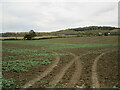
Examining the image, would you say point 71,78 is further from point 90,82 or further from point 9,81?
point 9,81

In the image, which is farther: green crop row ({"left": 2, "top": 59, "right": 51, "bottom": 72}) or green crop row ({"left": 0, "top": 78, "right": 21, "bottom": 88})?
green crop row ({"left": 2, "top": 59, "right": 51, "bottom": 72})

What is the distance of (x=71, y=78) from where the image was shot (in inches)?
372

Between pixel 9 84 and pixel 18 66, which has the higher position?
pixel 18 66

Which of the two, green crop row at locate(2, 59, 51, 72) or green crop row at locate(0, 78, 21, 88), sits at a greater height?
green crop row at locate(2, 59, 51, 72)

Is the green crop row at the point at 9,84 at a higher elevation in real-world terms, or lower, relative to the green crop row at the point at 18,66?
lower

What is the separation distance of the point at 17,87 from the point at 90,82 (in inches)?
189

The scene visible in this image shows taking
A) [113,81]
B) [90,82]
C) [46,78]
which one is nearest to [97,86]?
[90,82]

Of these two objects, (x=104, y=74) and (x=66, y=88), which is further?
(x=104, y=74)

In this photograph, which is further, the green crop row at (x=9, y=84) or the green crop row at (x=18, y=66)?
the green crop row at (x=18, y=66)

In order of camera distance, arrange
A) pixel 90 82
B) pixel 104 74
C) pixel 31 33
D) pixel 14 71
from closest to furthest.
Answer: pixel 90 82
pixel 104 74
pixel 14 71
pixel 31 33

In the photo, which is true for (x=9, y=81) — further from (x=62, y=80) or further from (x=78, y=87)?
(x=78, y=87)

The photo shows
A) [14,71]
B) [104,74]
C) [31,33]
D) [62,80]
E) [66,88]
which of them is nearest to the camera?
[66,88]

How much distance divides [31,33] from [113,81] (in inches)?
2606

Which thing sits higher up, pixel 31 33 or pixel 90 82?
pixel 31 33
